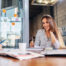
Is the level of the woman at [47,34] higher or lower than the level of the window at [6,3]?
lower

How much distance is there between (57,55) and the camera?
3.74 ft

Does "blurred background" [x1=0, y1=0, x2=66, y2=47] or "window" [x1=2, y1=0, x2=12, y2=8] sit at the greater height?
"window" [x1=2, y1=0, x2=12, y2=8]

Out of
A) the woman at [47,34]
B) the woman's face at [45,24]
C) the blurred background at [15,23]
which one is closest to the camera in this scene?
the woman at [47,34]

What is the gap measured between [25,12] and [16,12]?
23 centimetres

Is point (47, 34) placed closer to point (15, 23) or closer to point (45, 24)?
point (45, 24)

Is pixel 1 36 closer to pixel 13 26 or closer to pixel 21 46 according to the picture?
pixel 13 26

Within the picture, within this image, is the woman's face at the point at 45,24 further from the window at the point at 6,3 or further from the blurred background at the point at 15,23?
the window at the point at 6,3

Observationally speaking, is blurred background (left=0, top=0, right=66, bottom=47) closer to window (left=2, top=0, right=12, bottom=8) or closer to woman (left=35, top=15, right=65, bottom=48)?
window (left=2, top=0, right=12, bottom=8)

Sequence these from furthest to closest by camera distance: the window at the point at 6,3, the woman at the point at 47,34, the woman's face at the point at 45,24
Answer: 1. the window at the point at 6,3
2. the woman's face at the point at 45,24
3. the woman at the point at 47,34

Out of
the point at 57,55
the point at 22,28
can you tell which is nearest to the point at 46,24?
the point at 22,28

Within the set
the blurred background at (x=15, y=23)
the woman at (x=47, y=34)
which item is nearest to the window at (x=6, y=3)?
the blurred background at (x=15, y=23)

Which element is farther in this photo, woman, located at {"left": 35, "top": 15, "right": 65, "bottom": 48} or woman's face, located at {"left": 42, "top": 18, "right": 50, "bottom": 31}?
woman's face, located at {"left": 42, "top": 18, "right": 50, "bottom": 31}

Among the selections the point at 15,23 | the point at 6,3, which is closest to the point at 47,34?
the point at 15,23

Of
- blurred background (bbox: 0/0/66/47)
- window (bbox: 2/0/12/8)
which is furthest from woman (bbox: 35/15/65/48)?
window (bbox: 2/0/12/8)
